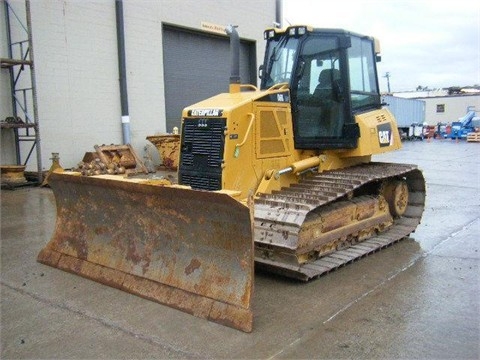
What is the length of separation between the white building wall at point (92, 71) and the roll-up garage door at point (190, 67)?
1.62ft

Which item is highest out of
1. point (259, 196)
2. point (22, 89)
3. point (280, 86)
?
point (22, 89)

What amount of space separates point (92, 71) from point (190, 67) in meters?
3.82

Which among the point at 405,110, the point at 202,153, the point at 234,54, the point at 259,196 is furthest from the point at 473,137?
the point at 202,153

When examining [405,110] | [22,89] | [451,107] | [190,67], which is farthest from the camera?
[451,107]

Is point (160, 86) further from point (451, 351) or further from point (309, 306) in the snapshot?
point (451, 351)

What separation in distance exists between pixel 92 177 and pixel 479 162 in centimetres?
1582

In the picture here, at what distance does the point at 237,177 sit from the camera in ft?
18.1

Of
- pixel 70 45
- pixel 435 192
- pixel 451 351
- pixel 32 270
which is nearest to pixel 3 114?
pixel 70 45

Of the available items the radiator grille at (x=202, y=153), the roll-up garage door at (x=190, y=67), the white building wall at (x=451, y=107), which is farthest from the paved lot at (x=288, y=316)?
the white building wall at (x=451, y=107)

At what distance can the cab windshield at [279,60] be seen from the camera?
6.19m

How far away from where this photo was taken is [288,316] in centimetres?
402

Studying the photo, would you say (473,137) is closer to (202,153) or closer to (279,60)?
(279,60)

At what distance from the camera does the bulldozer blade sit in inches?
157

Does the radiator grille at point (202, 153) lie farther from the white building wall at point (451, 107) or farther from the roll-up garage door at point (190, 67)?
the white building wall at point (451, 107)
